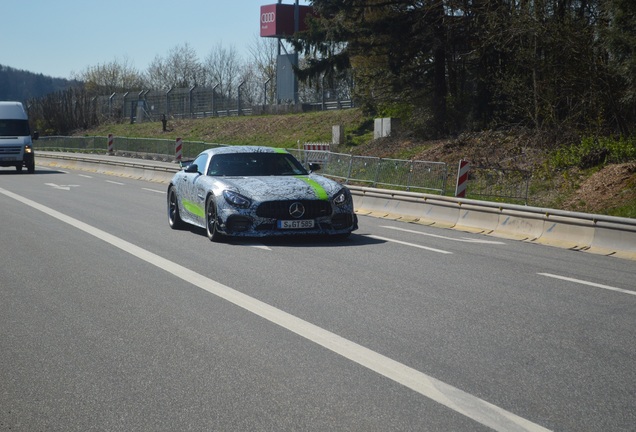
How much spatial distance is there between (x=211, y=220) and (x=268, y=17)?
71.2 metres

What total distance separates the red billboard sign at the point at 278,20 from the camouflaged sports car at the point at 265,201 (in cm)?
6834

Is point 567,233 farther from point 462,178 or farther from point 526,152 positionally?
point 526,152

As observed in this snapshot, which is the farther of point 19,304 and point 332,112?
point 332,112

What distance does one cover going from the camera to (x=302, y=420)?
508 centimetres

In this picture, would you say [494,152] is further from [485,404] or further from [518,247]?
[485,404]

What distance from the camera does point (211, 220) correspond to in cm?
1409

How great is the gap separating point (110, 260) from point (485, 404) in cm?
753

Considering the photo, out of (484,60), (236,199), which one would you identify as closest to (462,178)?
(236,199)

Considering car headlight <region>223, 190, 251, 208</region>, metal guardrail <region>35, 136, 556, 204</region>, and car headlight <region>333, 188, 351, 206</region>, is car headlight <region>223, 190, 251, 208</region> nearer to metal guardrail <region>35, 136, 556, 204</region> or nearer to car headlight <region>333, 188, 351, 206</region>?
car headlight <region>333, 188, 351, 206</region>

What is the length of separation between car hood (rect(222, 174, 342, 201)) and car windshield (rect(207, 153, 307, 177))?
1.33 feet

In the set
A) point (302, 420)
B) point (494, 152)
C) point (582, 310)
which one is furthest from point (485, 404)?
point (494, 152)

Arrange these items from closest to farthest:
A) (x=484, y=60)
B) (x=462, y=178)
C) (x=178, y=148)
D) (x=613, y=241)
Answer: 1. (x=613, y=241)
2. (x=462, y=178)
3. (x=484, y=60)
4. (x=178, y=148)

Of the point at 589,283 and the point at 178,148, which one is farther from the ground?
the point at 589,283

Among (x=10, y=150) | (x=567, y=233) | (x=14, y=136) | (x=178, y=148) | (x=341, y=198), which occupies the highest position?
(x=341, y=198)
